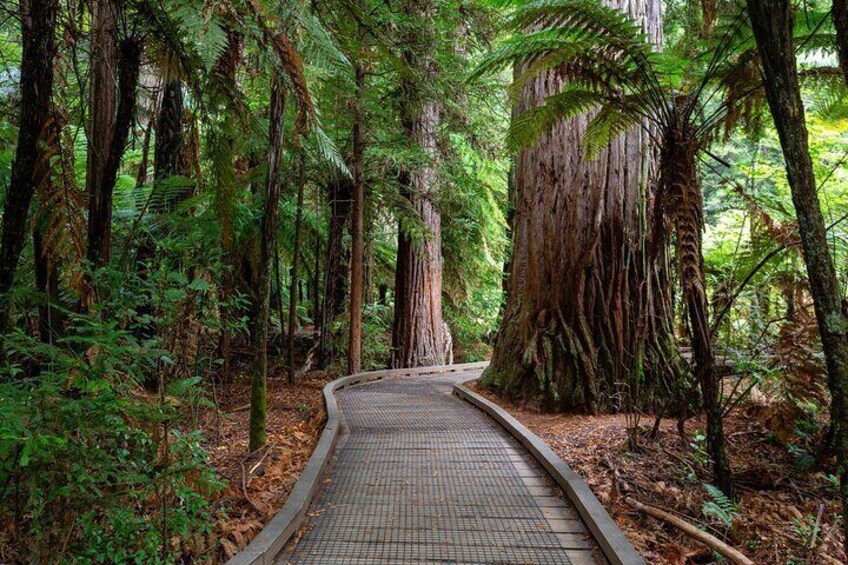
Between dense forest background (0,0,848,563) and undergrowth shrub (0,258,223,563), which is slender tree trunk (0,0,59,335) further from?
undergrowth shrub (0,258,223,563)

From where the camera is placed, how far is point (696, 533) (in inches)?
120

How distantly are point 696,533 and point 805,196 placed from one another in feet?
6.30

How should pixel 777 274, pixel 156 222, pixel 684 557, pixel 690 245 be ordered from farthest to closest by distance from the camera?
pixel 156 222 < pixel 777 274 < pixel 690 245 < pixel 684 557

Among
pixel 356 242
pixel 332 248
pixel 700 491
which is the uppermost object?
pixel 332 248

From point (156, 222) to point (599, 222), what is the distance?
17.2 ft

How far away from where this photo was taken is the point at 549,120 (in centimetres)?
507

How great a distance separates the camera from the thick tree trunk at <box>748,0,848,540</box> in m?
2.33

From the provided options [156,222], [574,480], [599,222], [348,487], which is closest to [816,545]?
[574,480]

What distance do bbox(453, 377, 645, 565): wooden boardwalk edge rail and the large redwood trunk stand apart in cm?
115

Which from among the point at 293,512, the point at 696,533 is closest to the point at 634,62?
the point at 696,533

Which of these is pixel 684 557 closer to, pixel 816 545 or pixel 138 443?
pixel 816 545

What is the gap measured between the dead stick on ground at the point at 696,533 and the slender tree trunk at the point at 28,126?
3.79 m

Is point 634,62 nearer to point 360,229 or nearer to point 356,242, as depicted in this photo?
point 360,229

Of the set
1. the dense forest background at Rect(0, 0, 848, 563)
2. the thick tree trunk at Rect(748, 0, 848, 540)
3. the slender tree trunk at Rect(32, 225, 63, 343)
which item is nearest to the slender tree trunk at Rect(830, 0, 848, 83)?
the dense forest background at Rect(0, 0, 848, 563)
